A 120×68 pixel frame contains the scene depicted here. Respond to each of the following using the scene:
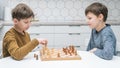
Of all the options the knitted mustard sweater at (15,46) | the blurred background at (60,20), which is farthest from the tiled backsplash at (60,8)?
the knitted mustard sweater at (15,46)

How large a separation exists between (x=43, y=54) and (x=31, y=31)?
2.07 metres

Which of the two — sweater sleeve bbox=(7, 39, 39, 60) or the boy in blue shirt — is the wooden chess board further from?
the boy in blue shirt

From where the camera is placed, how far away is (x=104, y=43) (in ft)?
5.88

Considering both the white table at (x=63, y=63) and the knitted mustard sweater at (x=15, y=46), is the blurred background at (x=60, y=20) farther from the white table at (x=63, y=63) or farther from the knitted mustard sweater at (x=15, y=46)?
the white table at (x=63, y=63)

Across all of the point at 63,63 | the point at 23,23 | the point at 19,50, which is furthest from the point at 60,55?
the point at 23,23

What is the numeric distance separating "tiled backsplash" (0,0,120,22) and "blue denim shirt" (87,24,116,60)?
6.81ft

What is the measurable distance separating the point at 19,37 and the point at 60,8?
90.3 inches

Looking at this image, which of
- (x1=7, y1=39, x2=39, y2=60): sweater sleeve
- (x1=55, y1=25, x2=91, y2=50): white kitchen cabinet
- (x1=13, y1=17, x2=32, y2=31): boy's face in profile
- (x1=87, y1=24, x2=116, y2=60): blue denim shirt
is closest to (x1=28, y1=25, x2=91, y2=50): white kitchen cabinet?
(x1=55, y1=25, x2=91, y2=50): white kitchen cabinet

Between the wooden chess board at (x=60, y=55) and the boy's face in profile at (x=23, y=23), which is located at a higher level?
the boy's face in profile at (x=23, y=23)

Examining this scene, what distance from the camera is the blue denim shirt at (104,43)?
1.67m

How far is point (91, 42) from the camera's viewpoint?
212cm

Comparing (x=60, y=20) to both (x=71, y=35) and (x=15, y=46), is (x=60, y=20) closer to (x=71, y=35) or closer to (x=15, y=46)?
(x=71, y=35)

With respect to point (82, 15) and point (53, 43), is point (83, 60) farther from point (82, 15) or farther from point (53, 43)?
point (82, 15)

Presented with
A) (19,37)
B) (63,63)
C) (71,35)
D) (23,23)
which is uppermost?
(23,23)
